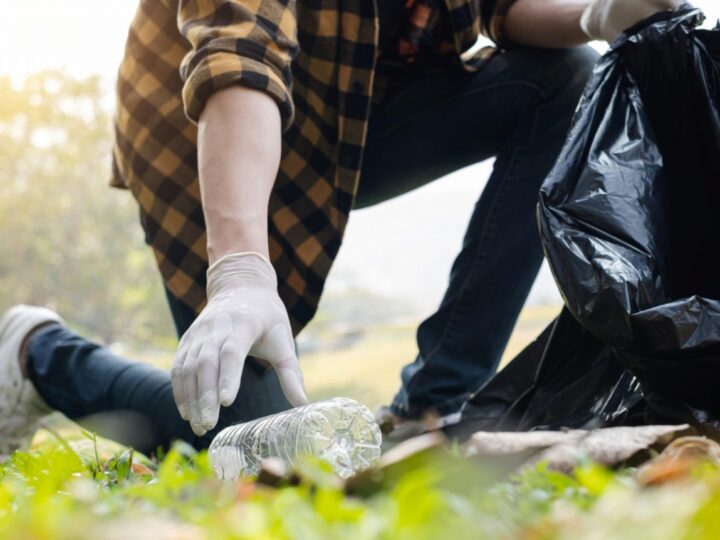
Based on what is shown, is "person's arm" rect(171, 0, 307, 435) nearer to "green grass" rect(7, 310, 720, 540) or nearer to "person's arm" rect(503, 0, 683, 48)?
"green grass" rect(7, 310, 720, 540)

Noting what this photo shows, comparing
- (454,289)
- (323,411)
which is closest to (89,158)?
(454,289)

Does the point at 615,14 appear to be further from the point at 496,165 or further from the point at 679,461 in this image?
→ the point at 679,461

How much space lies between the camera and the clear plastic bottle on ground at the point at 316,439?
90 cm

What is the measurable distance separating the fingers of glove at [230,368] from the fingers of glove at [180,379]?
0.20ft

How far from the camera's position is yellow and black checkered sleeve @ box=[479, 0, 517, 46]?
159cm

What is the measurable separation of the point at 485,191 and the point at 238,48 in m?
0.67

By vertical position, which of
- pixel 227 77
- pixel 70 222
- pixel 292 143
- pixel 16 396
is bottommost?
pixel 70 222

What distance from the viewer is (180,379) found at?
1066 millimetres

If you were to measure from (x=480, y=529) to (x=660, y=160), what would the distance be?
2.79 feet

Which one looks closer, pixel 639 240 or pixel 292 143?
pixel 639 240

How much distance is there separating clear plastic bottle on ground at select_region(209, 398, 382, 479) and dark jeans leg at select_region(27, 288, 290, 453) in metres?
0.44

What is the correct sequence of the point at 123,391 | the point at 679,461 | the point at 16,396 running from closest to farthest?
the point at 679,461 < the point at 123,391 < the point at 16,396

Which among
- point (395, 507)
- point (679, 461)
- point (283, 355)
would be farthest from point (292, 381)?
point (395, 507)

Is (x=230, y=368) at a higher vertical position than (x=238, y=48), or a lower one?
lower
